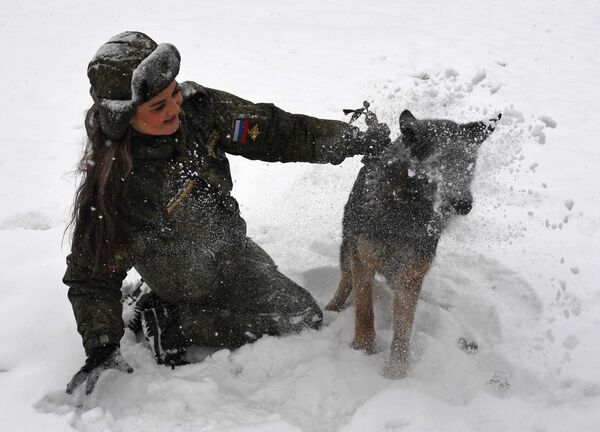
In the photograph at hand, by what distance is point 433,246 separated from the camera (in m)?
2.26

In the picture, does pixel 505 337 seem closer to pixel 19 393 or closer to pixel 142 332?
pixel 142 332

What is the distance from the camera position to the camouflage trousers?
8.63 feet

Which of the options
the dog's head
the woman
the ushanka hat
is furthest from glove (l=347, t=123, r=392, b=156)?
the ushanka hat

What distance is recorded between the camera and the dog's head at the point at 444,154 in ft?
6.66

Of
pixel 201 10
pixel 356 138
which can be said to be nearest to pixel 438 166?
pixel 356 138

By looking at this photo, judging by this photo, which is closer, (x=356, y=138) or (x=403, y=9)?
(x=356, y=138)

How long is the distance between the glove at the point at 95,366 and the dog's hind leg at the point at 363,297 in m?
1.15

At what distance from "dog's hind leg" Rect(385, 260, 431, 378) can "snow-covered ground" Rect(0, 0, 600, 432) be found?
0.27 ft

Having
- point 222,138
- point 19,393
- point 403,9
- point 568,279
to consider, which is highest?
point 403,9

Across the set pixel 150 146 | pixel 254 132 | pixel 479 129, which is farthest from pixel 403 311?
pixel 150 146

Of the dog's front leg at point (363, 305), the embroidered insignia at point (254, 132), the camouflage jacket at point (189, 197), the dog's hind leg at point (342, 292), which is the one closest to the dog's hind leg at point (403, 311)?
the dog's front leg at point (363, 305)

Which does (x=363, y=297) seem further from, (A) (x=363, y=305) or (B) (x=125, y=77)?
(B) (x=125, y=77)

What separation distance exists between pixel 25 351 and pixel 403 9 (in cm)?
866

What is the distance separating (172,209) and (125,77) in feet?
2.15
